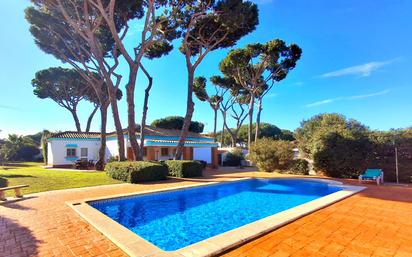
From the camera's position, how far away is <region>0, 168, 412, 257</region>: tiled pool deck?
17.0 feet

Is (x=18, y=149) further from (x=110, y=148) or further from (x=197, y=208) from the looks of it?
(x=197, y=208)

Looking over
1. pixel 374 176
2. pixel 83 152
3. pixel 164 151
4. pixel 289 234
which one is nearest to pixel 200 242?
pixel 289 234

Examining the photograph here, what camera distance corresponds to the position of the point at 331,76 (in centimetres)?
3092

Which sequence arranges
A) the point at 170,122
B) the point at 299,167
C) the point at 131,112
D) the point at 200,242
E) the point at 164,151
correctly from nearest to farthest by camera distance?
the point at 200,242 → the point at 131,112 → the point at 299,167 → the point at 164,151 → the point at 170,122

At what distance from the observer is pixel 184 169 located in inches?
768

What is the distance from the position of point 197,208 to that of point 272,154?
13.8 m

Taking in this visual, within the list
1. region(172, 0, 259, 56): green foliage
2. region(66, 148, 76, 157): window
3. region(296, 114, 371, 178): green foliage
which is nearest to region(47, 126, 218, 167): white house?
region(66, 148, 76, 157): window

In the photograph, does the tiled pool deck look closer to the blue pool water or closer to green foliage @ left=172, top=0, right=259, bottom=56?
the blue pool water

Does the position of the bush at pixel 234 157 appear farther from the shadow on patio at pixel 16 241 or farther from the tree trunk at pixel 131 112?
the shadow on patio at pixel 16 241

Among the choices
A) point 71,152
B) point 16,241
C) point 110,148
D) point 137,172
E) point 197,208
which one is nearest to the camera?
point 16,241

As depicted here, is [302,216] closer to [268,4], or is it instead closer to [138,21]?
[268,4]

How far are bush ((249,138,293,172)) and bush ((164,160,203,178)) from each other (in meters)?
6.52

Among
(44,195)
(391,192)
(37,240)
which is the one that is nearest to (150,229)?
(37,240)

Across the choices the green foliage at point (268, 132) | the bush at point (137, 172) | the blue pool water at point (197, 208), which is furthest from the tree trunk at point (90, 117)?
the green foliage at point (268, 132)
